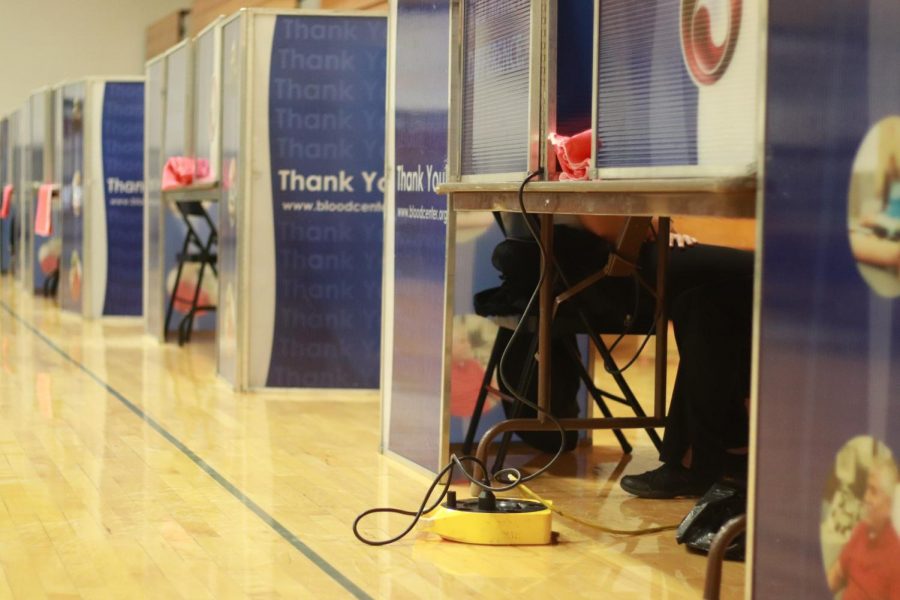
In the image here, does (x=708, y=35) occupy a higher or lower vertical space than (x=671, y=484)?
higher

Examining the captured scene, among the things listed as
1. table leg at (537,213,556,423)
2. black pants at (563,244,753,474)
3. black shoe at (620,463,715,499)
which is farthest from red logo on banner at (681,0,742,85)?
black shoe at (620,463,715,499)

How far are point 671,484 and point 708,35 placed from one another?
4.99 feet

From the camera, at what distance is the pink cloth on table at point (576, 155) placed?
3.06 m

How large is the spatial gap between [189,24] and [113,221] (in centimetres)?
776

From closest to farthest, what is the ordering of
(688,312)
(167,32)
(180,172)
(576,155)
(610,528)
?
(576,155)
(610,528)
(688,312)
(180,172)
(167,32)

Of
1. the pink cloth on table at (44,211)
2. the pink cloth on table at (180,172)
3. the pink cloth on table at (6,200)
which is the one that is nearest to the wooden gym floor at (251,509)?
the pink cloth on table at (180,172)

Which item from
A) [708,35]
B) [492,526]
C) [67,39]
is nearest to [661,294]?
[492,526]

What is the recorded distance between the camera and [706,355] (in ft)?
11.5

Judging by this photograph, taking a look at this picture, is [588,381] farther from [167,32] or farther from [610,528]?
[167,32]

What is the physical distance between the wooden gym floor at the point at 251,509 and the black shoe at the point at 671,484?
0.16ft

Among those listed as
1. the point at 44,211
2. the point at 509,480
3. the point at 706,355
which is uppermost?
the point at 44,211

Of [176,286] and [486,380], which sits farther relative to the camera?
[176,286]

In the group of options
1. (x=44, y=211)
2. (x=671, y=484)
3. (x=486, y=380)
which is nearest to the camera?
(x=671, y=484)

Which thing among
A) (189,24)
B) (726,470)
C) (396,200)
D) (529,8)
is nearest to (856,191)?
(529,8)
